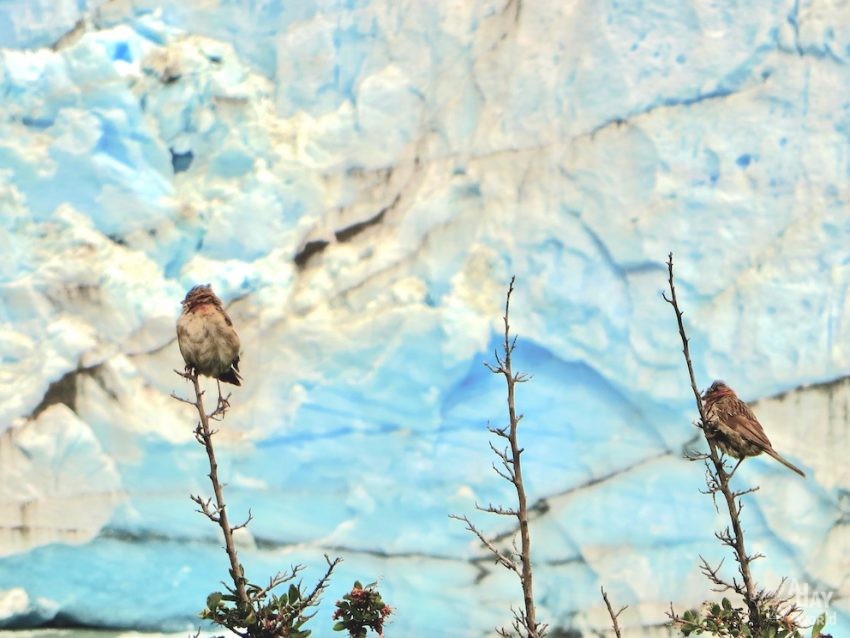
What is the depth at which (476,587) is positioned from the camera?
6109 millimetres

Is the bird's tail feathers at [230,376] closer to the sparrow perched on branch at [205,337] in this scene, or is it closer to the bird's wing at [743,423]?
the sparrow perched on branch at [205,337]

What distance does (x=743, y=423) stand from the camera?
3217mm

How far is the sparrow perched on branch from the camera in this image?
3.45 metres

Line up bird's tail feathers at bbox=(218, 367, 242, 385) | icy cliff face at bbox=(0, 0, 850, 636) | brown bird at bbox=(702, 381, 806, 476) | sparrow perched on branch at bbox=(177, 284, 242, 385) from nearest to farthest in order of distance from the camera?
brown bird at bbox=(702, 381, 806, 476), sparrow perched on branch at bbox=(177, 284, 242, 385), bird's tail feathers at bbox=(218, 367, 242, 385), icy cliff face at bbox=(0, 0, 850, 636)

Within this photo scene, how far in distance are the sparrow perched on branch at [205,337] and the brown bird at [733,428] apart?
1.55m

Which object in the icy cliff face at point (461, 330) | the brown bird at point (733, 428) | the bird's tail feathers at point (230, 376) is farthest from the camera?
the icy cliff face at point (461, 330)

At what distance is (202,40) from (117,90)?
2.31ft

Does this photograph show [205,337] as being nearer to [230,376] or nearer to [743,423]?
[230,376]

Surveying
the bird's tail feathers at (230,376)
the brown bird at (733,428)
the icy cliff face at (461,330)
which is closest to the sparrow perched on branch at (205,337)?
the bird's tail feathers at (230,376)

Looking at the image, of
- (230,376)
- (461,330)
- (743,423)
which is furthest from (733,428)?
(461,330)

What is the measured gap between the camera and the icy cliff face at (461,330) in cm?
602

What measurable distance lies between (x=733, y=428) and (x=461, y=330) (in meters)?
2.91

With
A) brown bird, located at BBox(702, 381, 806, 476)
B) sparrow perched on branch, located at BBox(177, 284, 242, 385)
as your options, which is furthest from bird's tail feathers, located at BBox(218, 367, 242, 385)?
brown bird, located at BBox(702, 381, 806, 476)

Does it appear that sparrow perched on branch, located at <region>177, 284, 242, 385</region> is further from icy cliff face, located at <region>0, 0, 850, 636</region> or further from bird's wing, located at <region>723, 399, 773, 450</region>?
icy cliff face, located at <region>0, 0, 850, 636</region>
